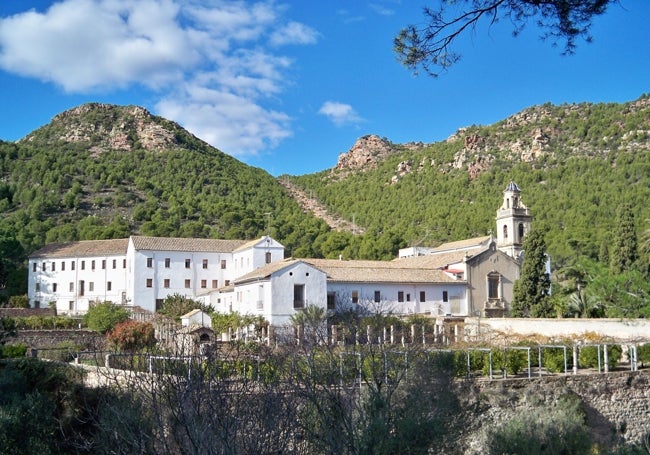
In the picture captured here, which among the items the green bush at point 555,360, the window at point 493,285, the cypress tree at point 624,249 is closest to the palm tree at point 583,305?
the cypress tree at point 624,249

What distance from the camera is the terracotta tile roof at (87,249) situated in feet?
174

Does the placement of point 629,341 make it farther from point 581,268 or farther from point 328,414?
point 328,414

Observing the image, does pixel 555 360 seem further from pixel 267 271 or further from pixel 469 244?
pixel 469 244

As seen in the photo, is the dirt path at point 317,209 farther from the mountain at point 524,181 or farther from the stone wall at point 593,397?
the stone wall at point 593,397

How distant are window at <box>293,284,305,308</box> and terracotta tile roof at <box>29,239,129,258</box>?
19.0 metres

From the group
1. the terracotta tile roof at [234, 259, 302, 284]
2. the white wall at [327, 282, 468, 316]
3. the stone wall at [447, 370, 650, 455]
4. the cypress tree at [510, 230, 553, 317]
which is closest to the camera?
the stone wall at [447, 370, 650, 455]

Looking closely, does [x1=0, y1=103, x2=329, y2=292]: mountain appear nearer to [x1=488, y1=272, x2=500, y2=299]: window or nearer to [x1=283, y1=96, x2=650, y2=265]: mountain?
[x1=283, y1=96, x2=650, y2=265]: mountain

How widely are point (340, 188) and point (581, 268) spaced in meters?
73.8

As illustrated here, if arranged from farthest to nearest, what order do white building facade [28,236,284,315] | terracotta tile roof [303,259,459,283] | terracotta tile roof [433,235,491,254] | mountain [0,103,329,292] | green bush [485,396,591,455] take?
mountain [0,103,329,292] < terracotta tile roof [433,235,491,254] < white building facade [28,236,284,315] < terracotta tile roof [303,259,459,283] < green bush [485,396,591,455]

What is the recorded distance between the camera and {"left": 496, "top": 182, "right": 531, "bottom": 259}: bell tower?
5278 cm

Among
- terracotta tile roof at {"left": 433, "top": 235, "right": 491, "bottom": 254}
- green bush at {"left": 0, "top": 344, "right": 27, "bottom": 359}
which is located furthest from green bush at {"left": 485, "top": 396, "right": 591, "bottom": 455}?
terracotta tile roof at {"left": 433, "top": 235, "right": 491, "bottom": 254}

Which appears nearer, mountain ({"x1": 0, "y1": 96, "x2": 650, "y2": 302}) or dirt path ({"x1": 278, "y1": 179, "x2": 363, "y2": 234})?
mountain ({"x1": 0, "y1": 96, "x2": 650, "y2": 302})

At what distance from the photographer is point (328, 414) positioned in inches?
580

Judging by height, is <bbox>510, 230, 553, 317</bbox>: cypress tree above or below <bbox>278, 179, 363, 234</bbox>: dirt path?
below
